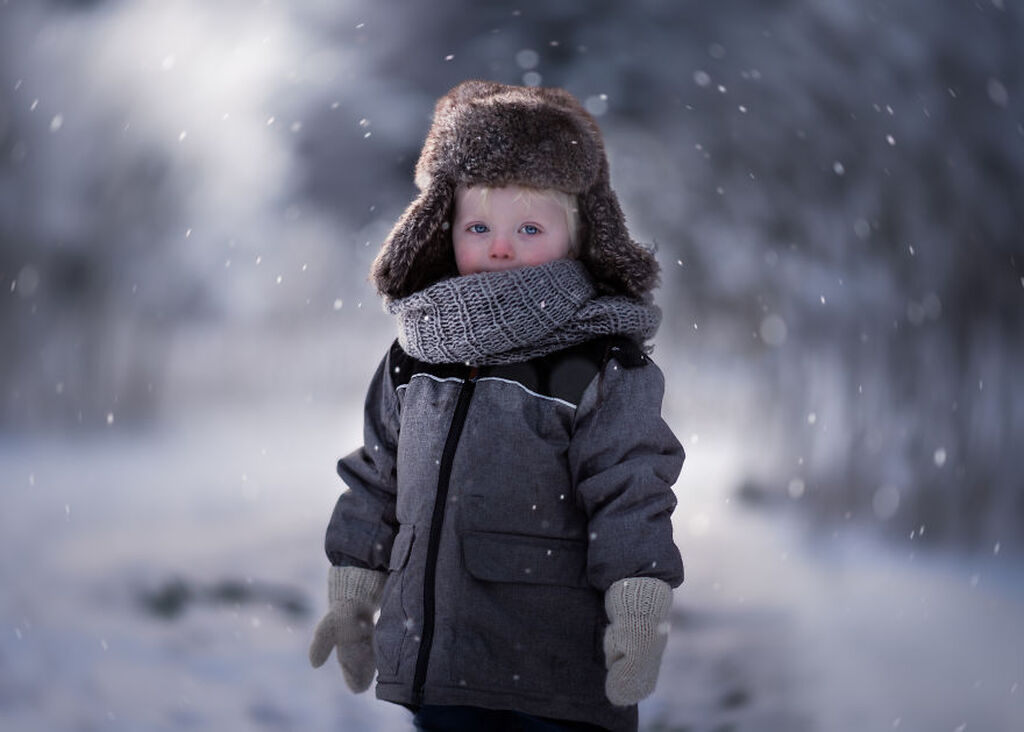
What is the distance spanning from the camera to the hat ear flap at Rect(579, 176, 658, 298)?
5.72 feet

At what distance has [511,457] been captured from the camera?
159 cm

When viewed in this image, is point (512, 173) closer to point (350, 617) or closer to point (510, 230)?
point (510, 230)

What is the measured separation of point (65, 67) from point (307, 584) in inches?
40.7

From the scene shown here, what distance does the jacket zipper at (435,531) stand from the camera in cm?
153

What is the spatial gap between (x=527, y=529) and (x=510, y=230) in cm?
44

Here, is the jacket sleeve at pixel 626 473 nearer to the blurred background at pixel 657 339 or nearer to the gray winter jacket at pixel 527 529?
the gray winter jacket at pixel 527 529

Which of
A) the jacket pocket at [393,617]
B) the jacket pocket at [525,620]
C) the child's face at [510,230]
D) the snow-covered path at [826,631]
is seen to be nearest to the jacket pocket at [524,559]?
the jacket pocket at [525,620]

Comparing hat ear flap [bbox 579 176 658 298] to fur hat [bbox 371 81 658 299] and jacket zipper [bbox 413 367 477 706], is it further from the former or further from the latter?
jacket zipper [bbox 413 367 477 706]

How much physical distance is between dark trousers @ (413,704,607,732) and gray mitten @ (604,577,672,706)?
9cm

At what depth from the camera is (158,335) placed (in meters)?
2.26

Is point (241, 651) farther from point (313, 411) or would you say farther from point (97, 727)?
point (313, 411)

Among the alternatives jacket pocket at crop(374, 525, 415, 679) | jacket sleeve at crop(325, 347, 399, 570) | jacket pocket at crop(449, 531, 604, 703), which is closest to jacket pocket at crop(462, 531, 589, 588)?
jacket pocket at crop(449, 531, 604, 703)

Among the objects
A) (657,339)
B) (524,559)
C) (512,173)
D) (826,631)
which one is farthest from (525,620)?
(657,339)

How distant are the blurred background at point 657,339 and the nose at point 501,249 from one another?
2.16 ft
